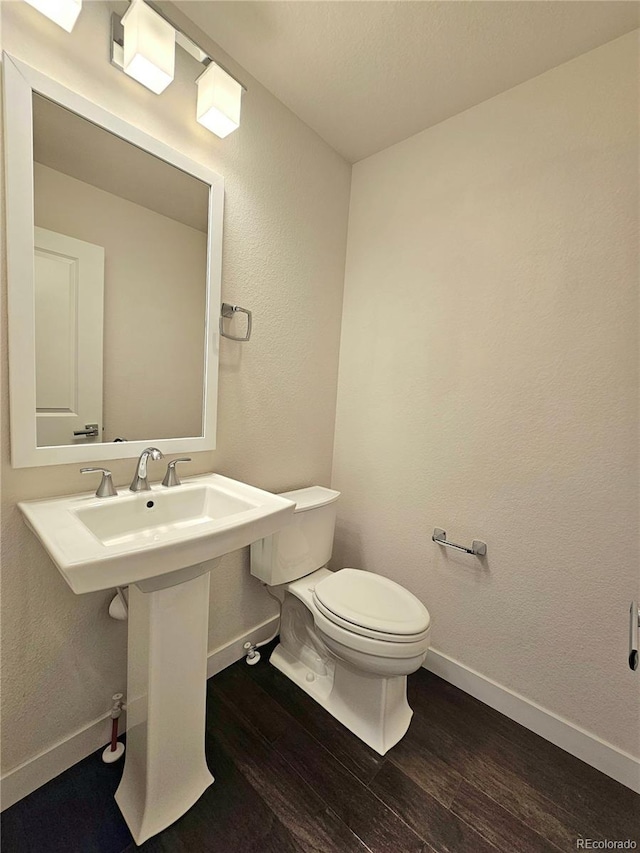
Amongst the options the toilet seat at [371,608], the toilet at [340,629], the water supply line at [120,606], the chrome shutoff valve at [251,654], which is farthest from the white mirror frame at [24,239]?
the chrome shutoff valve at [251,654]

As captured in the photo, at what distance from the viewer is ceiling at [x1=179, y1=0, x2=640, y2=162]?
1.12 meters

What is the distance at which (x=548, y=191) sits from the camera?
130 centimetres

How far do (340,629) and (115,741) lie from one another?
830mm

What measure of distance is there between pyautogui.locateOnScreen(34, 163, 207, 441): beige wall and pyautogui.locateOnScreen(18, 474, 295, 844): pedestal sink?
0.29 m

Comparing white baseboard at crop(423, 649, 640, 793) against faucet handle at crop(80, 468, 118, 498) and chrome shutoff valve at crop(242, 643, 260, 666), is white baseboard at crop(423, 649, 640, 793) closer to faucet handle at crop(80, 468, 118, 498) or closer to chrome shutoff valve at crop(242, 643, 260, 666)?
chrome shutoff valve at crop(242, 643, 260, 666)

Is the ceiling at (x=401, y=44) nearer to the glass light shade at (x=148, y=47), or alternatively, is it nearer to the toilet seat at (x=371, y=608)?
the glass light shade at (x=148, y=47)

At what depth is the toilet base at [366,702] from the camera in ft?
4.17

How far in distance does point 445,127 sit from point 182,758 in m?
2.51

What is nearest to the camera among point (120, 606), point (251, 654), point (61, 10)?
point (61, 10)

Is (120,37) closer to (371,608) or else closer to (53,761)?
(371,608)

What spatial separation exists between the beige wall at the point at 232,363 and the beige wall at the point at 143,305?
10 centimetres

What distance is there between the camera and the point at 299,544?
1.56 metres

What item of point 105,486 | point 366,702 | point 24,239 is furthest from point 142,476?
point 366,702

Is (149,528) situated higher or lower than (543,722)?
higher
